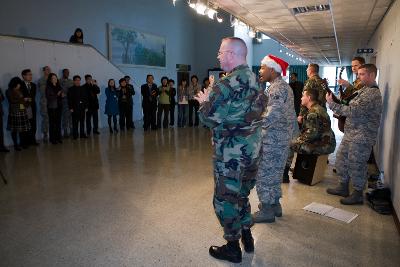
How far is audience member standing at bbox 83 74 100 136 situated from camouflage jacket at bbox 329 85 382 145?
5.93 metres

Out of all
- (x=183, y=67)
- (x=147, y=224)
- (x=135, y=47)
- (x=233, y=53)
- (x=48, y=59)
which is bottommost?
(x=147, y=224)

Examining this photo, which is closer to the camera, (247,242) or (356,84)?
(247,242)

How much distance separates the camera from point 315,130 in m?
3.92

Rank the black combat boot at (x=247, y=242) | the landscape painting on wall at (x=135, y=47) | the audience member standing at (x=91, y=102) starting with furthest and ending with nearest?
the landscape painting on wall at (x=135, y=47), the audience member standing at (x=91, y=102), the black combat boot at (x=247, y=242)

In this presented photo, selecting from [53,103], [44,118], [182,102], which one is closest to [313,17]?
[182,102]

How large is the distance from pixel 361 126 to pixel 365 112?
15 centimetres

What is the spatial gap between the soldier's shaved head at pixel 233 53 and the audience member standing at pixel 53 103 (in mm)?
5634

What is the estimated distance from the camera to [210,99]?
7.00 feet

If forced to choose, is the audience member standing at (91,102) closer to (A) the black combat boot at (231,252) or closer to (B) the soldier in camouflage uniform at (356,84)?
(B) the soldier in camouflage uniform at (356,84)

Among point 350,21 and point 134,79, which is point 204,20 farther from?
point 350,21

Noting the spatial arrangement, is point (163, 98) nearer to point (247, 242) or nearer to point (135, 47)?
point (135, 47)

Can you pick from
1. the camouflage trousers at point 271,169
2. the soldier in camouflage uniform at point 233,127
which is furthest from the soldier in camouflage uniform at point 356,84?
the soldier in camouflage uniform at point 233,127

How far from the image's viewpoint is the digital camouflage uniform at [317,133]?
12.8ft

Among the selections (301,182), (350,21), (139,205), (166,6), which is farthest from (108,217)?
(166,6)
